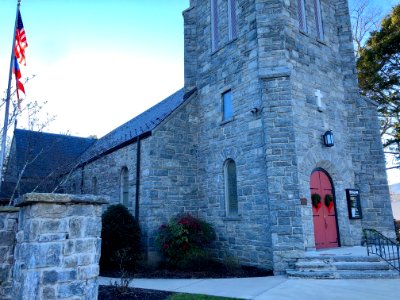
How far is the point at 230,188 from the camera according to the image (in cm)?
1134

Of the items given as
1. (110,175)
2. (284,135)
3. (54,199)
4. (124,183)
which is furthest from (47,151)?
(54,199)

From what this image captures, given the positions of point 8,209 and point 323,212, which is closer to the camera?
point 8,209

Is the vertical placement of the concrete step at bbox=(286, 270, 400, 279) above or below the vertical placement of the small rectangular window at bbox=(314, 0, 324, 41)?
below

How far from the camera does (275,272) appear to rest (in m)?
8.84

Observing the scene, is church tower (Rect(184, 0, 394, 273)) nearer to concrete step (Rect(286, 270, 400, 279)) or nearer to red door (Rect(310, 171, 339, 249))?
red door (Rect(310, 171, 339, 249))

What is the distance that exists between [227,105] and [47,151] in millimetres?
14422

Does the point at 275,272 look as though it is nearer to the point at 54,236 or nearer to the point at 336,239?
the point at 336,239

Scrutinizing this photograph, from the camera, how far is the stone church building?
31.6ft

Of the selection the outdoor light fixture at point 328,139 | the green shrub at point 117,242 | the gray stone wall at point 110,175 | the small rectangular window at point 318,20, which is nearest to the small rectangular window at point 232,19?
the small rectangular window at point 318,20

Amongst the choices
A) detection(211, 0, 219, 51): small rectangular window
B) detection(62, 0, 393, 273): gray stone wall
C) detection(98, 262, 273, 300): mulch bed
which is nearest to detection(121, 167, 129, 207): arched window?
detection(62, 0, 393, 273): gray stone wall

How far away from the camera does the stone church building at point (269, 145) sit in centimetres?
962

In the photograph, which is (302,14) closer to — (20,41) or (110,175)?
(20,41)

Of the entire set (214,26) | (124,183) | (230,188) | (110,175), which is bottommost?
(230,188)

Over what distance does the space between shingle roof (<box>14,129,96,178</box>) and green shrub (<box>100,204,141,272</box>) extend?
8884 millimetres
